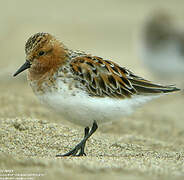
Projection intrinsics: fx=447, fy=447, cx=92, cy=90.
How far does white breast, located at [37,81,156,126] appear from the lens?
3828mm

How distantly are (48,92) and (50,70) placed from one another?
0.23 m

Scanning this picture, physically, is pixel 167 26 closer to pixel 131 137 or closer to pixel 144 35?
pixel 144 35

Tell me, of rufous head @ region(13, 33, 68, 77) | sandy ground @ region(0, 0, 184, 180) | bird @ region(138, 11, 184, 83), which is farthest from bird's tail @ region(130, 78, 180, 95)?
bird @ region(138, 11, 184, 83)

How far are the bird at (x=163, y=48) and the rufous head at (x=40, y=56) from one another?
577cm

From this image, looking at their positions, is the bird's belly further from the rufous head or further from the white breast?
the rufous head

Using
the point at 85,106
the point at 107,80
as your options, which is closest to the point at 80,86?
the point at 85,106

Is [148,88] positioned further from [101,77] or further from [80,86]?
[80,86]

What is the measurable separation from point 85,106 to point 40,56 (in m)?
0.65

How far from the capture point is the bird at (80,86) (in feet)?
12.7

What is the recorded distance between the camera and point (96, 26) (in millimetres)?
13875

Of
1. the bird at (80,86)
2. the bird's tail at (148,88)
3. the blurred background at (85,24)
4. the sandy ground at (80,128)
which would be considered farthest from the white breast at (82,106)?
the blurred background at (85,24)

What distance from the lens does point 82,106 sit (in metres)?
3.84

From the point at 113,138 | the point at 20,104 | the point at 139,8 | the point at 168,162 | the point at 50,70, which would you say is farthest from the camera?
the point at 139,8

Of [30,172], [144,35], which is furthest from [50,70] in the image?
[144,35]
